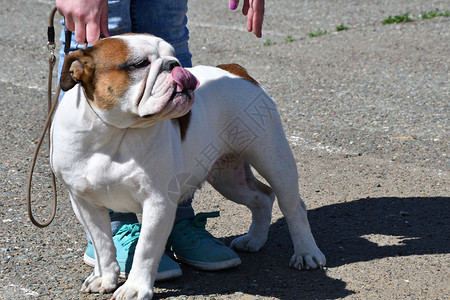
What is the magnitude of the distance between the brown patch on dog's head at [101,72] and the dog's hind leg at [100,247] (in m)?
0.60

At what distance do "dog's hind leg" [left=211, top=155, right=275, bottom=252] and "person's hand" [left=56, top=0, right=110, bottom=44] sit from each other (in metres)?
1.13

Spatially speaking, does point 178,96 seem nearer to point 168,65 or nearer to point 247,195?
point 168,65

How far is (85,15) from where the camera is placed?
9.84 feet

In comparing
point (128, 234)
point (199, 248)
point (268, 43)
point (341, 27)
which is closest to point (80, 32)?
point (128, 234)

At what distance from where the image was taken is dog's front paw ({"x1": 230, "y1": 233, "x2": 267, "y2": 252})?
3861 millimetres

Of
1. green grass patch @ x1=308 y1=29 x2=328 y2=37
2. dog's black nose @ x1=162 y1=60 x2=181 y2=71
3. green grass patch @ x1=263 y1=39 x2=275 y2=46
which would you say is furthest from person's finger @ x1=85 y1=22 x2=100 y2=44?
green grass patch @ x1=308 y1=29 x2=328 y2=37

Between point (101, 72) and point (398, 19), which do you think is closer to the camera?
point (101, 72)

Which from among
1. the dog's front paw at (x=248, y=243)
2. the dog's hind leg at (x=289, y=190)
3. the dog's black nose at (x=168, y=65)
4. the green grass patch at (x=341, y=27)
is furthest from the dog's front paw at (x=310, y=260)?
the green grass patch at (x=341, y=27)

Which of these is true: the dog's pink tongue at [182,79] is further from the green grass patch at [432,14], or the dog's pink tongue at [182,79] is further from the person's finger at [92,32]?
the green grass patch at [432,14]

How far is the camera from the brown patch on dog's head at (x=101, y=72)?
284 centimetres

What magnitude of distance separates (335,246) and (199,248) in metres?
0.80

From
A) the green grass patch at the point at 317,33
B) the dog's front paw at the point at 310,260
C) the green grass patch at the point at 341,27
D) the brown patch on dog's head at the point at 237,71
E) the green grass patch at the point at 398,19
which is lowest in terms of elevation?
the dog's front paw at the point at 310,260

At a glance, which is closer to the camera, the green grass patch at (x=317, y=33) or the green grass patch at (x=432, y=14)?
the green grass patch at (x=317, y=33)

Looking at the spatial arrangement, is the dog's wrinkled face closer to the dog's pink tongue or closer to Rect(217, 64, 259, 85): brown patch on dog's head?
the dog's pink tongue
